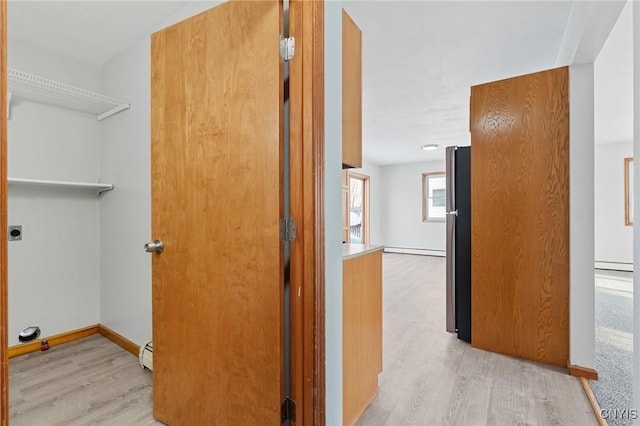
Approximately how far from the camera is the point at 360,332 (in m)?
1.63

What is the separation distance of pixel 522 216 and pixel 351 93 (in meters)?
1.69

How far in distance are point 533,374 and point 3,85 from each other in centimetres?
298

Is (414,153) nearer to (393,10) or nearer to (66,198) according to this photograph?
(393,10)

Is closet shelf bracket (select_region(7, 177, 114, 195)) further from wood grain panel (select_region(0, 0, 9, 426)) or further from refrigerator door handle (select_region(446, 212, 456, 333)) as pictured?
refrigerator door handle (select_region(446, 212, 456, 333))

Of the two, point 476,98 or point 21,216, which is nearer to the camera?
point 21,216

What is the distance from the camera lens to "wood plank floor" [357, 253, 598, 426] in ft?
5.47

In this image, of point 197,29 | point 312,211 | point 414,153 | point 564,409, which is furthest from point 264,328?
point 414,153

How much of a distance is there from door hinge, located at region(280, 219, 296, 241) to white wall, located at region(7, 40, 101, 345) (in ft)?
7.89

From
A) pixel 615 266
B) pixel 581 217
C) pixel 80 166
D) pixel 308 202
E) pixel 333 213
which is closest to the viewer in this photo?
pixel 308 202

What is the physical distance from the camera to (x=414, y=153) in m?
6.80

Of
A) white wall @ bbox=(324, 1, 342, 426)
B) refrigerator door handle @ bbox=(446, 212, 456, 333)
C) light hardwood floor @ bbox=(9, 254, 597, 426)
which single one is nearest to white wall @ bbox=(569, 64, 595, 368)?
light hardwood floor @ bbox=(9, 254, 597, 426)

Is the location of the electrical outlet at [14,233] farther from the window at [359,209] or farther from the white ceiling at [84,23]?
the window at [359,209]

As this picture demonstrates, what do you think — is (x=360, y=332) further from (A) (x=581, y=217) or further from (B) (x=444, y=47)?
(B) (x=444, y=47)

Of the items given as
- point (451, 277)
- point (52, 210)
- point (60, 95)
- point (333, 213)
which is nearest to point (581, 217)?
point (451, 277)
